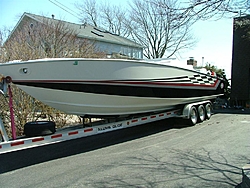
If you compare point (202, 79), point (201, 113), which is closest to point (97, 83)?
point (202, 79)

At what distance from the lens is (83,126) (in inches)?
244

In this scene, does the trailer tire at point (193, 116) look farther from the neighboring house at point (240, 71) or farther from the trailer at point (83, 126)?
the neighboring house at point (240, 71)

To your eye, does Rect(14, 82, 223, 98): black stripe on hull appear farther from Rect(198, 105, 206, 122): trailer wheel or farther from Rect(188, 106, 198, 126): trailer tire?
Rect(198, 105, 206, 122): trailer wheel

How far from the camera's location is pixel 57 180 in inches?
155

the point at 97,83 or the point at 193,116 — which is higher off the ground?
the point at 97,83

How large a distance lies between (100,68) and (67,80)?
755 mm

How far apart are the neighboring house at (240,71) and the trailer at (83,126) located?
7.84m

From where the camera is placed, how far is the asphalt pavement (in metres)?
3.85

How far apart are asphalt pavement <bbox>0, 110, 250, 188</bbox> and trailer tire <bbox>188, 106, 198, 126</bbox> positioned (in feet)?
3.80

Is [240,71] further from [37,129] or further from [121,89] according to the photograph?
[37,129]

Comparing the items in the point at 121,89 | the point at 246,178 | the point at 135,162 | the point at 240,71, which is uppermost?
the point at 240,71

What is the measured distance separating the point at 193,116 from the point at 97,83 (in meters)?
4.37

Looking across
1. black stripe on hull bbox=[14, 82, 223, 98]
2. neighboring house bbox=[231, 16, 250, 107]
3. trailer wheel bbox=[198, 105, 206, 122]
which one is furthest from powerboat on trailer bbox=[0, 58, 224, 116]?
neighboring house bbox=[231, 16, 250, 107]

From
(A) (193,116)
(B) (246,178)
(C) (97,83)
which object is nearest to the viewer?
(B) (246,178)
